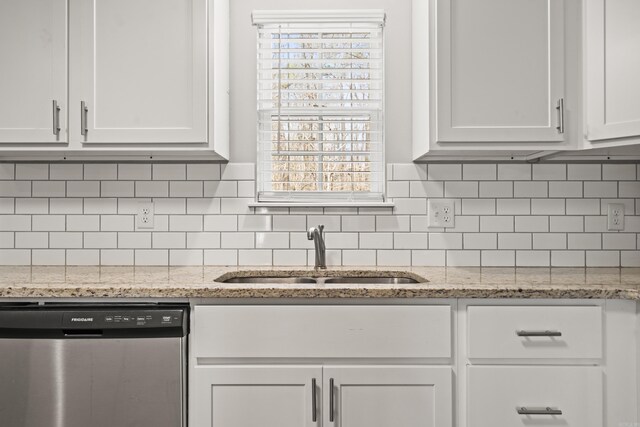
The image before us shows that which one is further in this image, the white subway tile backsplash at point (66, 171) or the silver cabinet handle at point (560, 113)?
the white subway tile backsplash at point (66, 171)

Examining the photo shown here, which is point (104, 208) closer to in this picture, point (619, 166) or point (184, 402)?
point (184, 402)

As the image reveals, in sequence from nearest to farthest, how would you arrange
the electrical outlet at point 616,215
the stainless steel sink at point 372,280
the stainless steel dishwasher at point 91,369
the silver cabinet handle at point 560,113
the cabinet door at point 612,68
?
the stainless steel dishwasher at point 91,369
the cabinet door at point 612,68
the silver cabinet handle at point 560,113
the stainless steel sink at point 372,280
the electrical outlet at point 616,215

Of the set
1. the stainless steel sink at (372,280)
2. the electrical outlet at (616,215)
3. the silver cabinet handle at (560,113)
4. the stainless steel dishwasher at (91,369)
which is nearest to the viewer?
the stainless steel dishwasher at (91,369)

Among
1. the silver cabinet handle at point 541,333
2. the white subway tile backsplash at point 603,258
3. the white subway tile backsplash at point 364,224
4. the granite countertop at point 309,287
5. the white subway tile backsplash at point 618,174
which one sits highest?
the white subway tile backsplash at point 618,174

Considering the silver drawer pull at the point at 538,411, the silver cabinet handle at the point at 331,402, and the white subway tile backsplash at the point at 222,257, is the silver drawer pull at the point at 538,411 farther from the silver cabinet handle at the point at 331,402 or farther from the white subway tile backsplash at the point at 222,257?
the white subway tile backsplash at the point at 222,257

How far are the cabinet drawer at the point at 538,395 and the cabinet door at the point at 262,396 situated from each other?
539mm

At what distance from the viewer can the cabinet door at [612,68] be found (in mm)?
1631

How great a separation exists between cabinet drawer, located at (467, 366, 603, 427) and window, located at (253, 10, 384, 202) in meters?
0.96

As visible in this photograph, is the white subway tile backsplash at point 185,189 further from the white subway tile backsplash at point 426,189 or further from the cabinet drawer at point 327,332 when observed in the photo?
the white subway tile backsplash at point 426,189

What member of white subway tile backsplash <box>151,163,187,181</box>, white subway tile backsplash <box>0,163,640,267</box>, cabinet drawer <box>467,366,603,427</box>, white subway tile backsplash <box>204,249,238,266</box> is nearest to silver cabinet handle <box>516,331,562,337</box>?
cabinet drawer <box>467,366,603,427</box>

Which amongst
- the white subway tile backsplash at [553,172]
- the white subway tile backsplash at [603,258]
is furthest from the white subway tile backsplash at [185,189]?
the white subway tile backsplash at [603,258]

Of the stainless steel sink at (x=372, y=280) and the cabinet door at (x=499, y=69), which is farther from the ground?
the cabinet door at (x=499, y=69)

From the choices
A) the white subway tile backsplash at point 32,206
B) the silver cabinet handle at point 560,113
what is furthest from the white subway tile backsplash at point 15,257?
the silver cabinet handle at point 560,113

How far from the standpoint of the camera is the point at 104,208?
2.15 m
